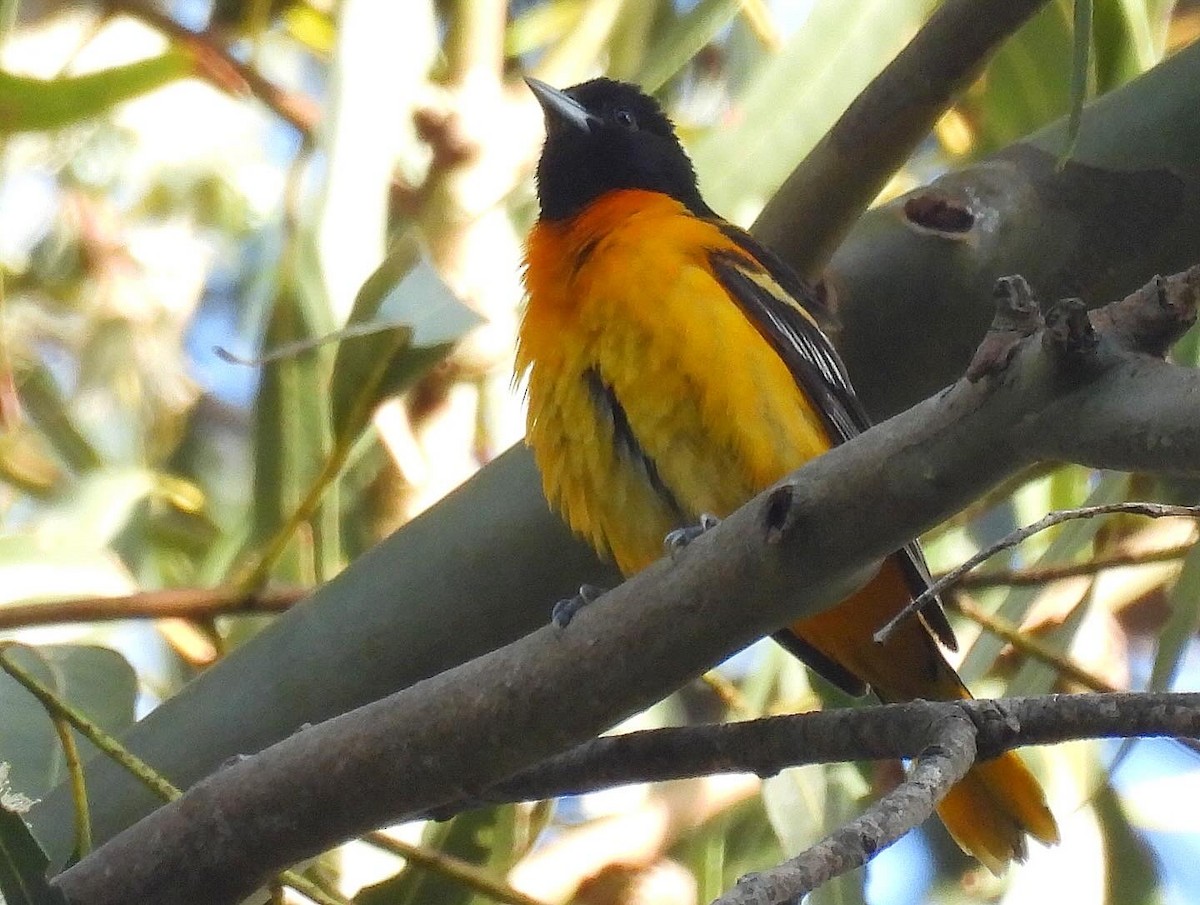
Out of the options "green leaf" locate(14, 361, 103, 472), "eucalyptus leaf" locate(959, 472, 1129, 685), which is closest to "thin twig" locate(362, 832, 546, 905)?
"eucalyptus leaf" locate(959, 472, 1129, 685)

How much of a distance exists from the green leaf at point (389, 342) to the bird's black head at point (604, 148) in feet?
3.27

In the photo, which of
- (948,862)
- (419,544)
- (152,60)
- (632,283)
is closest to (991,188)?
(632,283)

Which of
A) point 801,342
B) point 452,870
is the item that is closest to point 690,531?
point 801,342

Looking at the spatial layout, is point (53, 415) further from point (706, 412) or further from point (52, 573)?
point (706, 412)

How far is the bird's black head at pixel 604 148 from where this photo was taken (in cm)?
334

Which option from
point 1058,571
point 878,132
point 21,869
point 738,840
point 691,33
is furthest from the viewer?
point 738,840

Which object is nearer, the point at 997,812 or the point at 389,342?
the point at 389,342

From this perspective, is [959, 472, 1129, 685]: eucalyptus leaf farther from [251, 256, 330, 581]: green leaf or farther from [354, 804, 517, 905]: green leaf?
[251, 256, 330, 581]: green leaf

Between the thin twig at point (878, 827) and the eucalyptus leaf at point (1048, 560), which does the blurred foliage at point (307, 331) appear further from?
the thin twig at point (878, 827)

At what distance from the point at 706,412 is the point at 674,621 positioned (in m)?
1.00

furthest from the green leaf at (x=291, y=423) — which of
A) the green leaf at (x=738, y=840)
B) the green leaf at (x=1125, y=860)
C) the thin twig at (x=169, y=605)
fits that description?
the green leaf at (x=1125, y=860)

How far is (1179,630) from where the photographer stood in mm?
2268

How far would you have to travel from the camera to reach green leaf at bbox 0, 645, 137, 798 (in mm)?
2049

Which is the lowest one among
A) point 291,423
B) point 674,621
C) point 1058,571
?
point 674,621
